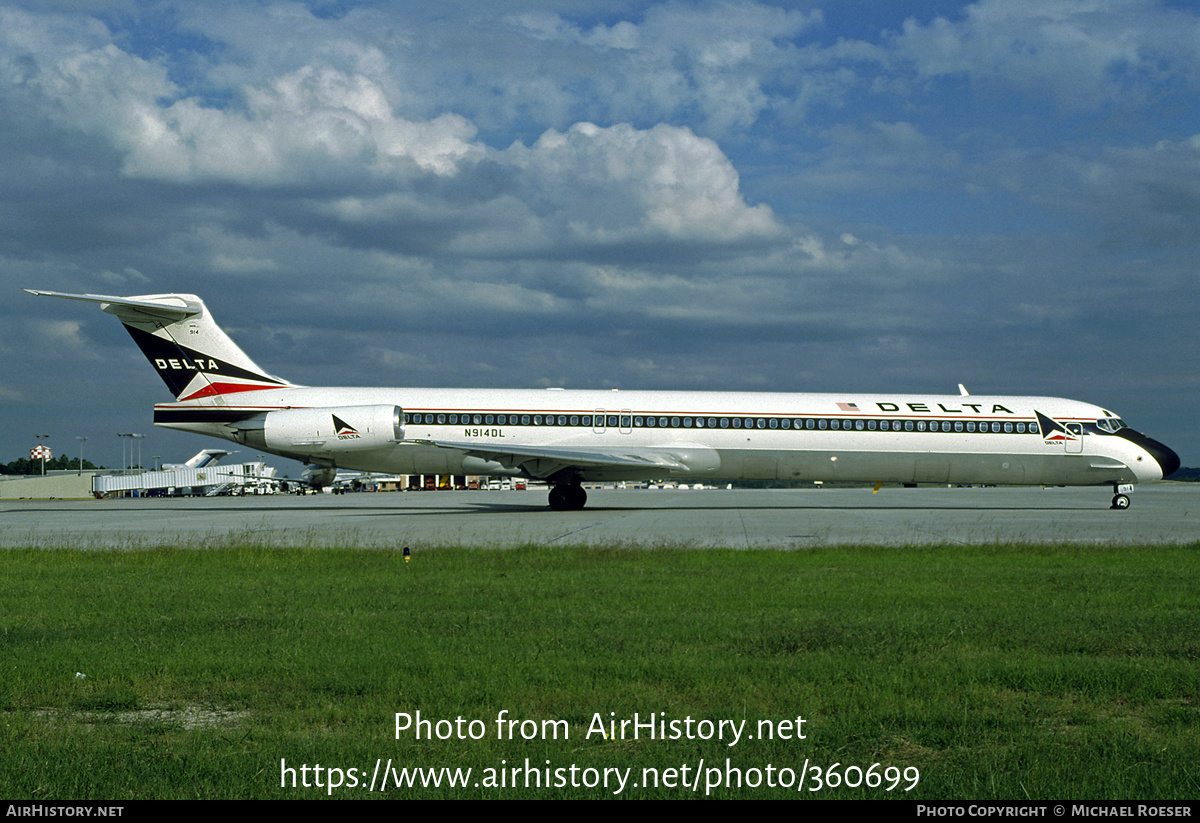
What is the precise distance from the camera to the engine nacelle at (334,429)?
93.0ft

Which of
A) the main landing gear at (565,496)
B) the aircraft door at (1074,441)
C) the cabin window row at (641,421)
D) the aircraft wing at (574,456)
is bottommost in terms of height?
the main landing gear at (565,496)

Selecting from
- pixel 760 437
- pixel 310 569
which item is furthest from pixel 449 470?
pixel 310 569

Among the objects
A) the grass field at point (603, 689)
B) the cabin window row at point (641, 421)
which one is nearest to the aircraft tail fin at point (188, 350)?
the cabin window row at point (641, 421)

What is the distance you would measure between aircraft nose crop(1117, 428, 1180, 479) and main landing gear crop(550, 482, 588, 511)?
16693mm

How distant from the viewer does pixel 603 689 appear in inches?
226

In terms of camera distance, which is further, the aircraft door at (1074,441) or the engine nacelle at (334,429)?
the aircraft door at (1074,441)

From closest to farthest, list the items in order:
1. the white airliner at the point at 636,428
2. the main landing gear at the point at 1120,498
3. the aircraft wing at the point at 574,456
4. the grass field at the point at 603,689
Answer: the grass field at the point at 603,689 → the aircraft wing at the point at 574,456 → the white airliner at the point at 636,428 → the main landing gear at the point at 1120,498

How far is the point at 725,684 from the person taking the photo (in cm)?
589

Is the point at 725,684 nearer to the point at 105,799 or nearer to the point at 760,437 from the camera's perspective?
the point at 105,799

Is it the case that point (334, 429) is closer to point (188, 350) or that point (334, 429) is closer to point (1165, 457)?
point (188, 350)

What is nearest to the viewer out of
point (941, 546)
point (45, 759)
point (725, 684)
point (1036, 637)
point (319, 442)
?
point (45, 759)

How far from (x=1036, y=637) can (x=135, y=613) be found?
→ 750 cm

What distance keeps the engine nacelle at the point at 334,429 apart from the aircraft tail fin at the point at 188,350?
6.10ft

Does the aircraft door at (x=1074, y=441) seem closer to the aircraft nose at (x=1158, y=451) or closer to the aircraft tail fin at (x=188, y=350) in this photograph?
the aircraft nose at (x=1158, y=451)
